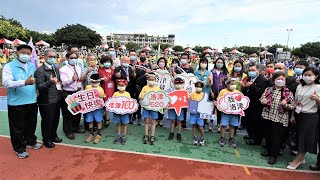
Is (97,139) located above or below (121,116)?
below

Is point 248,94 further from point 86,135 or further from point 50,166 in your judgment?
point 50,166

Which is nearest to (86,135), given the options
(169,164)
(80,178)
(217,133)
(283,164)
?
(80,178)

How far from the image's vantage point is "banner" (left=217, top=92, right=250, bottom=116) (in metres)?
5.14

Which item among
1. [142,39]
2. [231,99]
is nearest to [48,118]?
[231,99]

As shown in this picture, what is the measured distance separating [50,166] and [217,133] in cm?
410

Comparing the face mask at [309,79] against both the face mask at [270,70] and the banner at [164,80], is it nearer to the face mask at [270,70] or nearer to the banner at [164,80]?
the face mask at [270,70]

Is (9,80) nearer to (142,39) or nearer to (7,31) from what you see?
(7,31)

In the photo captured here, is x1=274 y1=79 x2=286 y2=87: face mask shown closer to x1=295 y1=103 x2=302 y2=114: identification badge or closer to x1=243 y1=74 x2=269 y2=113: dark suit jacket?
x1=295 y1=103 x2=302 y2=114: identification badge

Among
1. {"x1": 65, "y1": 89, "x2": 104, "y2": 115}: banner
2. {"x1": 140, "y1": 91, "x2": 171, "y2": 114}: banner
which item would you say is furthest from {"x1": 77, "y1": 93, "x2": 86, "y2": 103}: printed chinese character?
{"x1": 140, "y1": 91, "x2": 171, "y2": 114}: banner

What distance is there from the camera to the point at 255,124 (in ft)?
18.3

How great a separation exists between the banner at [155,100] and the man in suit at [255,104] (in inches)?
78.5

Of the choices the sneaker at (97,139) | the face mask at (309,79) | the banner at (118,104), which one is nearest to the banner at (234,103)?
the face mask at (309,79)

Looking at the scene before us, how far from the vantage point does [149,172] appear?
4.12 m

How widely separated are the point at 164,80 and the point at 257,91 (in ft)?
7.21
